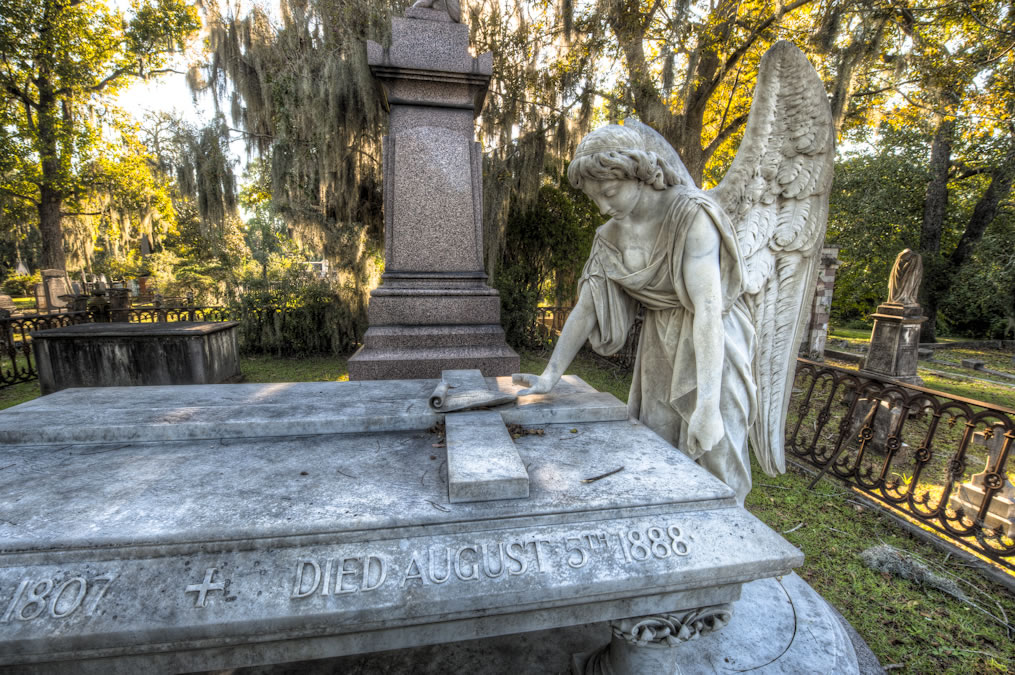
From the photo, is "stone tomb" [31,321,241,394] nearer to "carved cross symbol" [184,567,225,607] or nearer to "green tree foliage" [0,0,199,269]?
"carved cross symbol" [184,567,225,607]

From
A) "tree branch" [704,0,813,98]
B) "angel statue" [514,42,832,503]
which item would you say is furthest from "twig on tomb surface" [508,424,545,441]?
"tree branch" [704,0,813,98]

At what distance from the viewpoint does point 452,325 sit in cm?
400

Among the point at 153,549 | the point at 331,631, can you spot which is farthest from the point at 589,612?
the point at 153,549

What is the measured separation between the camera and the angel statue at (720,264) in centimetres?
163

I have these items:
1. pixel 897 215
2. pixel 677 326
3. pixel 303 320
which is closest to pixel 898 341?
pixel 677 326

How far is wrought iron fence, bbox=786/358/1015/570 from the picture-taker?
10.3 feet

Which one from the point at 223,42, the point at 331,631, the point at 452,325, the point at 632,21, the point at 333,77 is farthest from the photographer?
the point at 632,21

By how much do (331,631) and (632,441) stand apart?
1.30 meters

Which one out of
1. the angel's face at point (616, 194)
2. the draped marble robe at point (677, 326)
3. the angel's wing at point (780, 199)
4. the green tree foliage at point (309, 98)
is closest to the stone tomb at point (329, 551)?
the draped marble robe at point (677, 326)

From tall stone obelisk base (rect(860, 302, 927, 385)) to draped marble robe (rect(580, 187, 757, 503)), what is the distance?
5.86 m

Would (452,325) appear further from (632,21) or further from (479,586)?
(632,21)

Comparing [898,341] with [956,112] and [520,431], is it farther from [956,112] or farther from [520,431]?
[956,112]

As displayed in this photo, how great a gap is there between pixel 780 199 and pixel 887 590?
2587 mm

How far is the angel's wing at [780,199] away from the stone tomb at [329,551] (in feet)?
2.53
